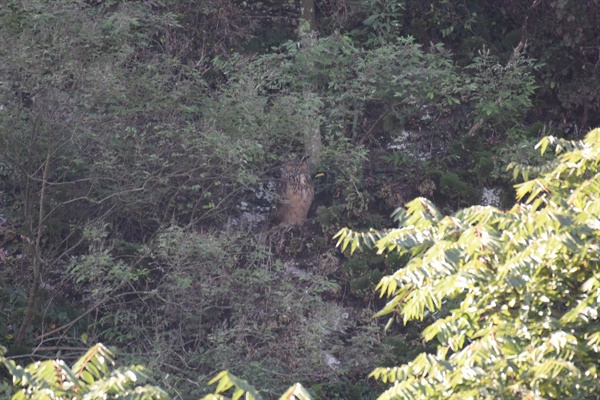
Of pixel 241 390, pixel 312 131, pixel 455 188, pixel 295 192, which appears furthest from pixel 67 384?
pixel 455 188

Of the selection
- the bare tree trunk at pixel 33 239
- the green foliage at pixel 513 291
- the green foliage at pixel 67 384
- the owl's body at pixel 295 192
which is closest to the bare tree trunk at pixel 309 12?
the owl's body at pixel 295 192

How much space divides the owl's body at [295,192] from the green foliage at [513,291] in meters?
6.51

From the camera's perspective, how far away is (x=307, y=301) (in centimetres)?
898

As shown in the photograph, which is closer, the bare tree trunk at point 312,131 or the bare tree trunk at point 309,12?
the bare tree trunk at point 312,131

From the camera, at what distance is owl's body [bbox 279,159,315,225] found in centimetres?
1098

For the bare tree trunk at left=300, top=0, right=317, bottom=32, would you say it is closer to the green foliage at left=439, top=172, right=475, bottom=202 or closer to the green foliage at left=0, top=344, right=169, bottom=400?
the green foliage at left=439, top=172, right=475, bottom=202

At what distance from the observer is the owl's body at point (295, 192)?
11.0 m

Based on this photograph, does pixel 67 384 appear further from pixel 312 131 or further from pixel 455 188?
pixel 455 188

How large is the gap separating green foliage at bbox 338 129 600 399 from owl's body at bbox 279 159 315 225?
21.4ft

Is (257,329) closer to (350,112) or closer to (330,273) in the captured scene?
(330,273)

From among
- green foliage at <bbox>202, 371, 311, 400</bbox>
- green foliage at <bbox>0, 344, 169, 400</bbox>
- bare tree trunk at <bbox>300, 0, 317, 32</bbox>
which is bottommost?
bare tree trunk at <bbox>300, 0, 317, 32</bbox>

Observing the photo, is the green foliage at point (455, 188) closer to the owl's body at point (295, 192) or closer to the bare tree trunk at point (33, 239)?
the owl's body at point (295, 192)

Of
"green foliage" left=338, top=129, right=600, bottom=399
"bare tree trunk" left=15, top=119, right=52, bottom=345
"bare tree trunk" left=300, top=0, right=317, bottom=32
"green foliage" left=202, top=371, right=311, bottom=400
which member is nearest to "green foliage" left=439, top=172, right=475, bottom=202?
"bare tree trunk" left=300, top=0, right=317, bottom=32

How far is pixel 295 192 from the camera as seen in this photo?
36.9 feet
